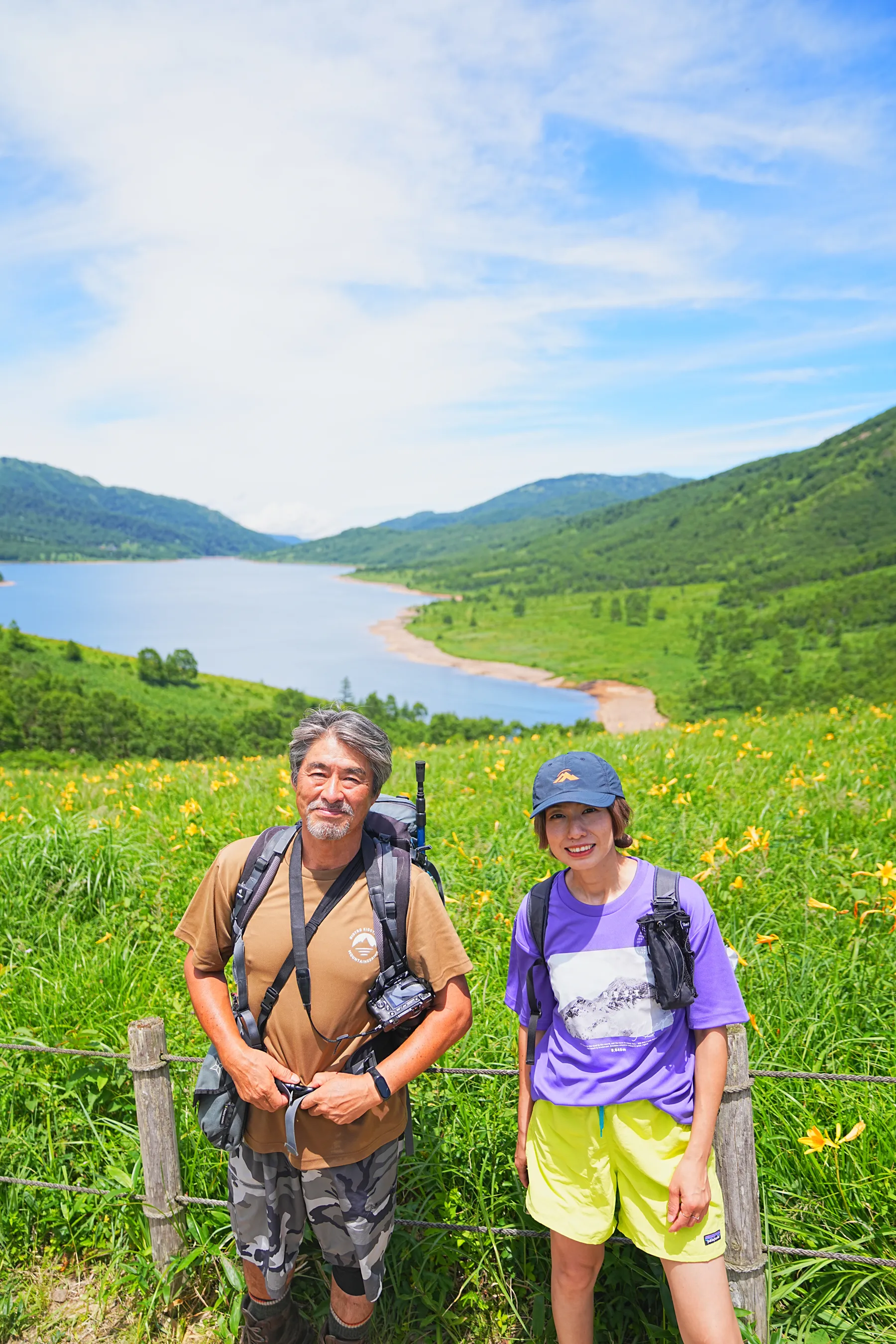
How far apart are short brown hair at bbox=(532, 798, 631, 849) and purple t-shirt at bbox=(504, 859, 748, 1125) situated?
118mm

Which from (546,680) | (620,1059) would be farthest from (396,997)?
(546,680)

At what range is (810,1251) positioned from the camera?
8.12 ft

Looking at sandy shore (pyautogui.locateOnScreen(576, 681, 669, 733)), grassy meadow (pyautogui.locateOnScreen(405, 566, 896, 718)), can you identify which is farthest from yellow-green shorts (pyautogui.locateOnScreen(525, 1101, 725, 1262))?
grassy meadow (pyautogui.locateOnScreen(405, 566, 896, 718))

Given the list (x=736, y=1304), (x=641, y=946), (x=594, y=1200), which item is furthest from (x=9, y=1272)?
(x=641, y=946)

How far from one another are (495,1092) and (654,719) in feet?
265

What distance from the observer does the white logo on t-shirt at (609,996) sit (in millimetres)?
2166

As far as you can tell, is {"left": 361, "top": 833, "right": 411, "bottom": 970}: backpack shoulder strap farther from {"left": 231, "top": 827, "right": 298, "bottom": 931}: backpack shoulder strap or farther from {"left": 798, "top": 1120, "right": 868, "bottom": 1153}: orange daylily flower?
{"left": 798, "top": 1120, "right": 868, "bottom": 1153}: orange daylily flower

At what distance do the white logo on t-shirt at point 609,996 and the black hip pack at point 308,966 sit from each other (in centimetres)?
43

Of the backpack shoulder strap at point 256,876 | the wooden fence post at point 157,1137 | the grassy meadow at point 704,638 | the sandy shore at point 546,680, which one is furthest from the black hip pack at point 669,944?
the grassy meadow at point 704,638

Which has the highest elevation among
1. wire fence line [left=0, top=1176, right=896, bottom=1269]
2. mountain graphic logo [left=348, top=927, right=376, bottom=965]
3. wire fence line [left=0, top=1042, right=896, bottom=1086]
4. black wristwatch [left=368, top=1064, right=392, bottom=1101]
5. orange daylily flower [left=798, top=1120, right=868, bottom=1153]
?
mountain graphic logo [left=348, top=927, right=376, bottom=965]

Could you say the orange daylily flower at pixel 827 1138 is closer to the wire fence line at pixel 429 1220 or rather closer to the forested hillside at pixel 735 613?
the wire fence line at pixel 429 1220

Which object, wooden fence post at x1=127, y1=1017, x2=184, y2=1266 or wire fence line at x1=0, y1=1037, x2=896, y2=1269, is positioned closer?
wire fence line at x1=0, y1=1037, x2=896, y2=1269

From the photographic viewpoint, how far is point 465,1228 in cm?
285

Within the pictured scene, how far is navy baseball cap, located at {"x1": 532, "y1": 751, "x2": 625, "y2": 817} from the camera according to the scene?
2215 millimetres
